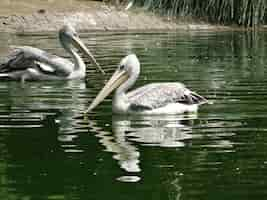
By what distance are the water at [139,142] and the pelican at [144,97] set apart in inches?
4.8

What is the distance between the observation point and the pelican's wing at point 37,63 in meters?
14.0

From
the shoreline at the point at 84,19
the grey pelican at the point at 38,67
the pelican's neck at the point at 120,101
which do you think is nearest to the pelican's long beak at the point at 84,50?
the grey pelican at the point at 38,67

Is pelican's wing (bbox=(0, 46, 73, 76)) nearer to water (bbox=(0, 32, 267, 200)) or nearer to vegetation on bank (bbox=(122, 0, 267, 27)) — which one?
water (bbox=(0, 32, 267, 200))

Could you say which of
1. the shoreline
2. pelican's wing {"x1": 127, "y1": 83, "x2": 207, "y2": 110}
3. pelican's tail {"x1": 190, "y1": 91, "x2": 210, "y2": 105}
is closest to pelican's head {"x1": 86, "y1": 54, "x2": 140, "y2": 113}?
pelican's wing {"x1": 127, "y1": 83, "x2": 207, "y2": 110}

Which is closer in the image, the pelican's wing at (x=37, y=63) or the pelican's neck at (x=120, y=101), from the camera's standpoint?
the pelican's neck at (x=120, y=101)

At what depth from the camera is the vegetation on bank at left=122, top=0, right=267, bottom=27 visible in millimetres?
22328

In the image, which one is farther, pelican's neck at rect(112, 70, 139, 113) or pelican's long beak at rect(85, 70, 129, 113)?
pelican's long beak at rect(85, 70, 129, 113)

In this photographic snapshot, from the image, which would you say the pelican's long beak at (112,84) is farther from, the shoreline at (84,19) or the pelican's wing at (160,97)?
the shoreline at (84,19)

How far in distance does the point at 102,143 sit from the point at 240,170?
5.35 ft

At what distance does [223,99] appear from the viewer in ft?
36.8

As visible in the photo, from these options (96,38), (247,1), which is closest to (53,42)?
(96,38)

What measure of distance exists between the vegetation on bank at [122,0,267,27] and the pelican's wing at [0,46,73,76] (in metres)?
8.75

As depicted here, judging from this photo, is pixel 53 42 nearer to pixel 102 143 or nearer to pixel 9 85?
pixel 9 85

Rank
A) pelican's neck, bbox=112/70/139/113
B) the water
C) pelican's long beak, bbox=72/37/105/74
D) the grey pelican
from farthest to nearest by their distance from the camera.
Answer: pelican's long beak, bbox=72/37/105/74 < the grey pelican < pelican's neck, bbox=112/70/139/113 < the water
